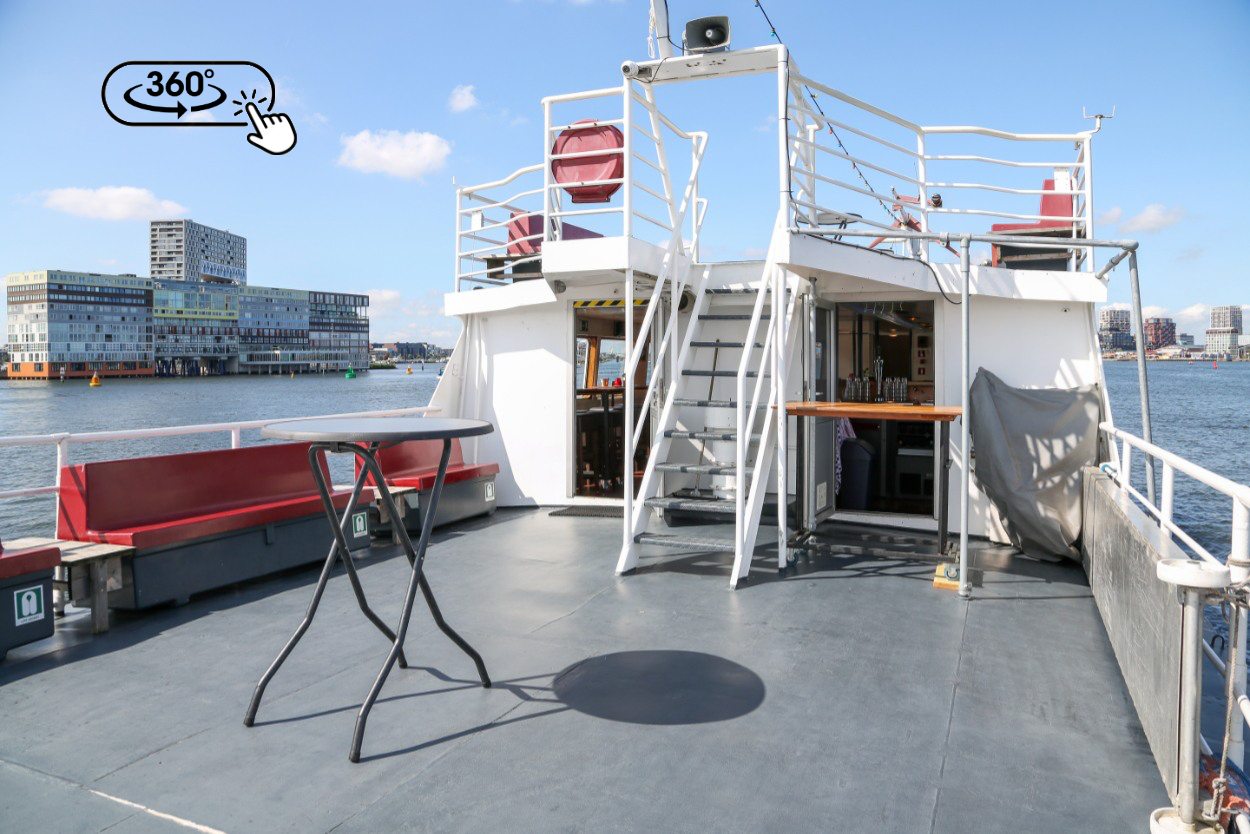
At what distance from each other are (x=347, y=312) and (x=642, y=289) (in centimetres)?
14724

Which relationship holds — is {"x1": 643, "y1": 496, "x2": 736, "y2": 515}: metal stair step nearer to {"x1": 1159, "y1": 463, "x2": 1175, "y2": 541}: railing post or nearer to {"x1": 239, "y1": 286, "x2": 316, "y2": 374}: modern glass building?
{"x1": 1159, "y1": 463, "x2": 1175, "y2": 541}: railing post

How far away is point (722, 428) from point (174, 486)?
14.6ft

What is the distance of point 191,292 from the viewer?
128000mm

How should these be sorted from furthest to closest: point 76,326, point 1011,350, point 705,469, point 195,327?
point 195,327, point 76,326, point 1011,350, point 705,469

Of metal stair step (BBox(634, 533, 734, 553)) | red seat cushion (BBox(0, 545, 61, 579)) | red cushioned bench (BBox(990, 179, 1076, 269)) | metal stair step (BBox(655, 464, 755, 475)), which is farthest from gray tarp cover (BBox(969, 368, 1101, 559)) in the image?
red seat cushion (BBox(0, 545, 61, 579))

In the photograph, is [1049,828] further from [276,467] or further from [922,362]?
[922,362]

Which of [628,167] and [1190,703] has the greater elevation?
[628,167]

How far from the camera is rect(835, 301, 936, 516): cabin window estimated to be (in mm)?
8086

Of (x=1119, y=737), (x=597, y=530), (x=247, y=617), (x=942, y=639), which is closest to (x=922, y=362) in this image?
(x=597, y=530)

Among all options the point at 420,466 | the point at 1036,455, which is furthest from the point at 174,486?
the point at 1036,455

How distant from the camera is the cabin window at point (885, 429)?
8.09m

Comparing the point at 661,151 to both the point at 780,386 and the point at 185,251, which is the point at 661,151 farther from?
the point at 185,251

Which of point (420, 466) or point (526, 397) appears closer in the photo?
point (420, 466)

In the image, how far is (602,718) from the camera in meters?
3.36
